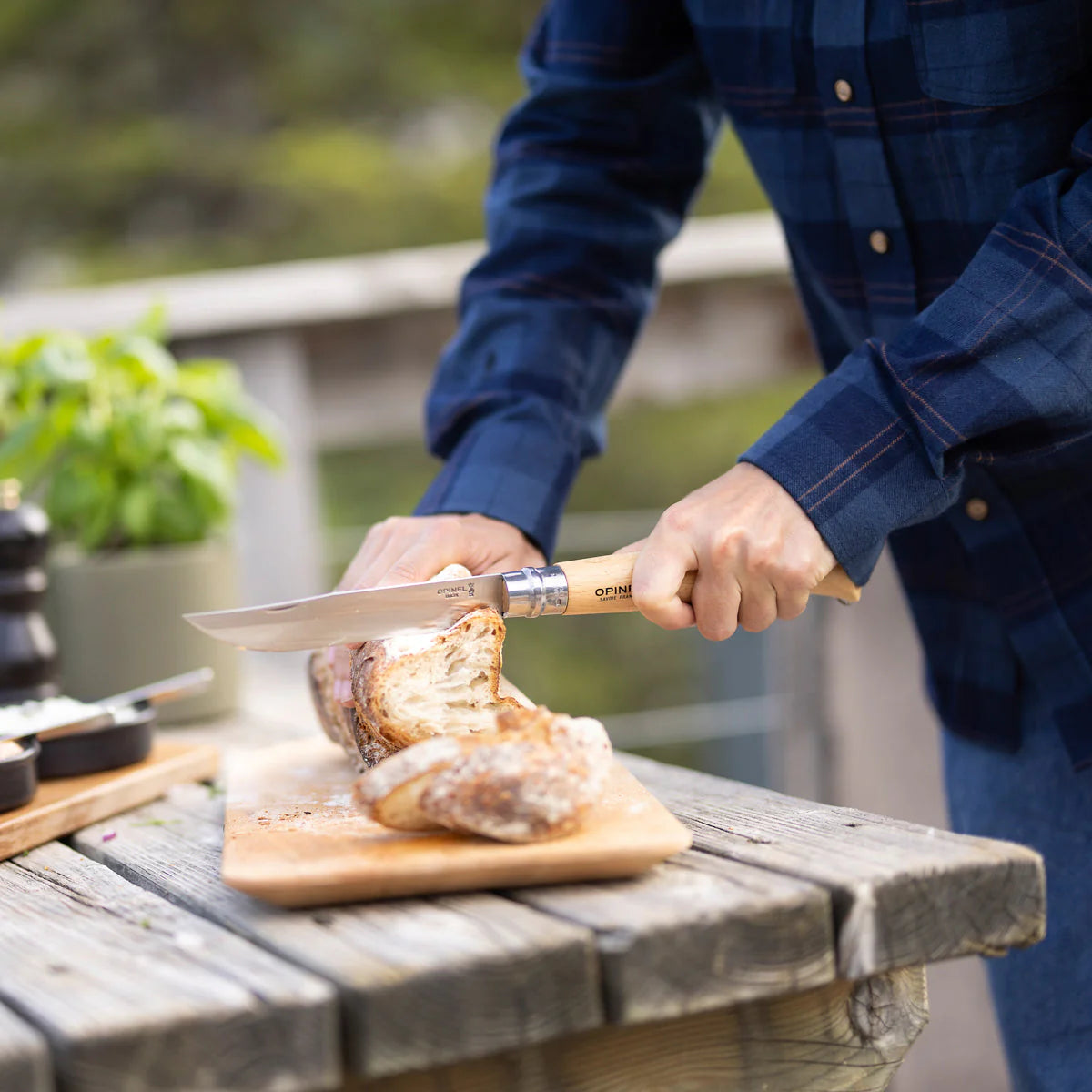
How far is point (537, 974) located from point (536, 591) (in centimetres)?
56

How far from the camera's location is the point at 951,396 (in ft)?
4.70

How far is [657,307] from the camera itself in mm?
3055

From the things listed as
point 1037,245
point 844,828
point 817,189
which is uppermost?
point 817,189

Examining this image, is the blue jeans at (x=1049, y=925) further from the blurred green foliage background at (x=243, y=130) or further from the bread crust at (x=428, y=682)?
the blurred green foliage background at (x=243, y=130)

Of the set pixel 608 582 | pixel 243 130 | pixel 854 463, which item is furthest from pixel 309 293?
pixel 243 130

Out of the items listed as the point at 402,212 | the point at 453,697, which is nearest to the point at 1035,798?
the point at 453,697

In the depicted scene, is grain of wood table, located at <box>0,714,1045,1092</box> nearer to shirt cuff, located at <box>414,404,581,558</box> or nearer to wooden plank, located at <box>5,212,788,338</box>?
shirt cuff, located at <box>414,404,581,558</box>

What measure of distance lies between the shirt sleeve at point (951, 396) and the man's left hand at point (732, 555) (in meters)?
0.02

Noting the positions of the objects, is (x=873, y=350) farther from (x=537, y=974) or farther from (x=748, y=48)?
(x=537, y=974)

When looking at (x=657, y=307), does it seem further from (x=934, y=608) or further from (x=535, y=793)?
(x=535, y=793)

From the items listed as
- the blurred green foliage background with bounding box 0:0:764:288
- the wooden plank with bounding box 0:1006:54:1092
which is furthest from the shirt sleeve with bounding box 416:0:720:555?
the blurred green foliage background with bounding box 0:0:764:288

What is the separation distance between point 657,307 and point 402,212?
8788mm

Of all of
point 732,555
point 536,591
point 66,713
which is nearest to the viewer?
point 732,555

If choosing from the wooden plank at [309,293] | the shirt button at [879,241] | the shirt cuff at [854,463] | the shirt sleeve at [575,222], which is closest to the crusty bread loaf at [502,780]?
the shirt cuff at [854,463]
